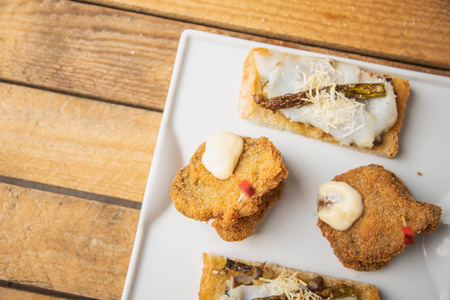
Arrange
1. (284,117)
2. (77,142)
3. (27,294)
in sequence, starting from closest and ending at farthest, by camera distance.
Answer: (284,117)
(27,294)
(77,142)

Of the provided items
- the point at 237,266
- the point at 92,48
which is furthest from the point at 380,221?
the point at 92,48

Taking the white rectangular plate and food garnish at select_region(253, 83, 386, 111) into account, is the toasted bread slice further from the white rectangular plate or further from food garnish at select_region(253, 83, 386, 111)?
food garnish at select_region(253, 83, 386, 111)

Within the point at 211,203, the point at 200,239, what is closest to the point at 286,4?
the point at 211,203

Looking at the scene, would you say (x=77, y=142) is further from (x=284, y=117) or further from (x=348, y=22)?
(x=348, y=22)

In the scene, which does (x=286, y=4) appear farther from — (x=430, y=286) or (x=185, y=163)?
(x=430, y=286)

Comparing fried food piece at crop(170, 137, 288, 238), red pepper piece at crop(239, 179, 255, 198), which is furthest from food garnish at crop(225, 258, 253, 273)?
red pepper piece at crop(239, 179, 255, 198)

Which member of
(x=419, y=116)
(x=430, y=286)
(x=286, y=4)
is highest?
(x=286, y=4)
